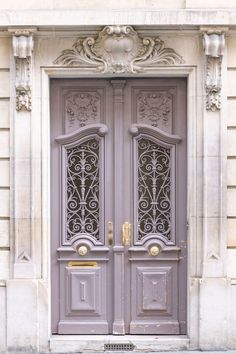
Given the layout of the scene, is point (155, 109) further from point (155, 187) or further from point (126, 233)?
point (126, 233)

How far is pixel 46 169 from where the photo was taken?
10156 millimetres

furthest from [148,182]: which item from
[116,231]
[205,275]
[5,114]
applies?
[5,114]

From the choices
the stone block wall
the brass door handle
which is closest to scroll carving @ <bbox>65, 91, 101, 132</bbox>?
the stone block wall

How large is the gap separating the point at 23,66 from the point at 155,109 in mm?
1805

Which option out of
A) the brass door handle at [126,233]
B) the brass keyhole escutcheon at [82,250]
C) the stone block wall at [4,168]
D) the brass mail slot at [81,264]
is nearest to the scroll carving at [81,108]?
the stone block wall at [4,168]

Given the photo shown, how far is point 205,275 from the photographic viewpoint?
999 cm

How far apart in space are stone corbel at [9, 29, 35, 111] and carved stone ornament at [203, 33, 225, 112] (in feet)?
7.18

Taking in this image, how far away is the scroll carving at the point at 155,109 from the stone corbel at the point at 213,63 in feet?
2.04

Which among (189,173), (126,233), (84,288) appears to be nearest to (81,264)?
(84,288)

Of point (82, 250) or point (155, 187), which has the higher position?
point (155, 187)

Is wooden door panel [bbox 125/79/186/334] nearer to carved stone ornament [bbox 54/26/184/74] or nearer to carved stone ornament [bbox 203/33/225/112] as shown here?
carved stone ornament [bbox 54/26/184/74]

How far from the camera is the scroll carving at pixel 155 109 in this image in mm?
10367

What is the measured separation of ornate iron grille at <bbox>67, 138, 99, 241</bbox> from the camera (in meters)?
10.4

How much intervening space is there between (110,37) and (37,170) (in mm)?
1912
